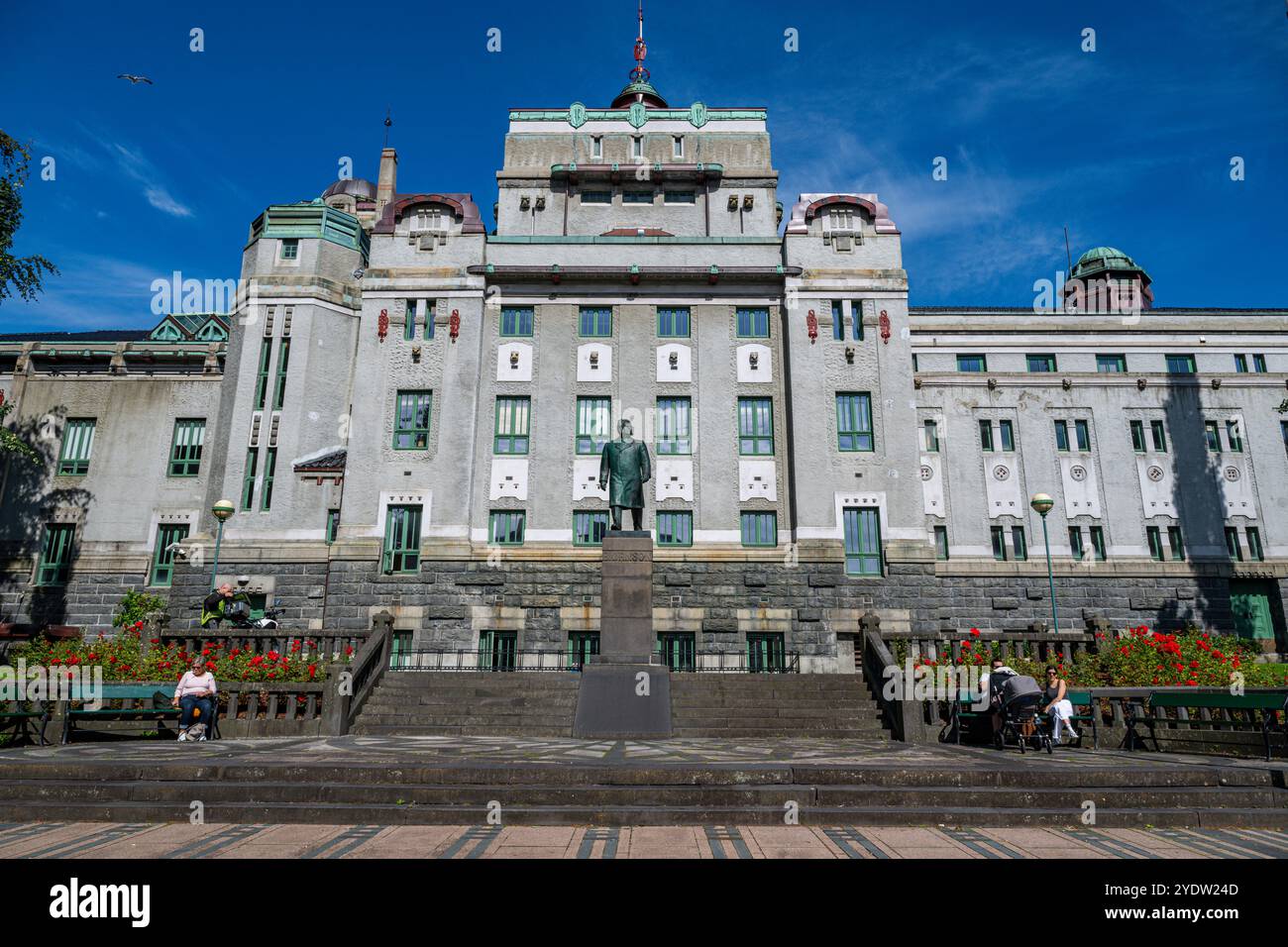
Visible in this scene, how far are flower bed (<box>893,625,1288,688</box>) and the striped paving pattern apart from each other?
9.91m

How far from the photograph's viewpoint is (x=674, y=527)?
2723cm

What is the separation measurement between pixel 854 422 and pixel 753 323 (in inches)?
213

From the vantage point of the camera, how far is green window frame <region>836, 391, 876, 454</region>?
90.4 feet

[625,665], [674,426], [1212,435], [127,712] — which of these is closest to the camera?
[127,712]

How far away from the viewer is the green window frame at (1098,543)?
107 feet

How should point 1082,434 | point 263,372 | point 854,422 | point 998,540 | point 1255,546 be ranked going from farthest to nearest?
point 1082,434
point 998,540
point 1255,546
point 263,372
point 854,422

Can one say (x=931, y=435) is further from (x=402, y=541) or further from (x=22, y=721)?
(x=22, y=721)

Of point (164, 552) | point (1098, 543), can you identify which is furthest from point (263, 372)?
point (1098, 543)

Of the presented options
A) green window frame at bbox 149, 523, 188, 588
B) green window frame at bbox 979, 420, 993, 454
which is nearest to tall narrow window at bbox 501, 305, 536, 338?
green window frame at bbox 149, 523, 188, 588

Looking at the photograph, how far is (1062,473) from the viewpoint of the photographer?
33781 mm
